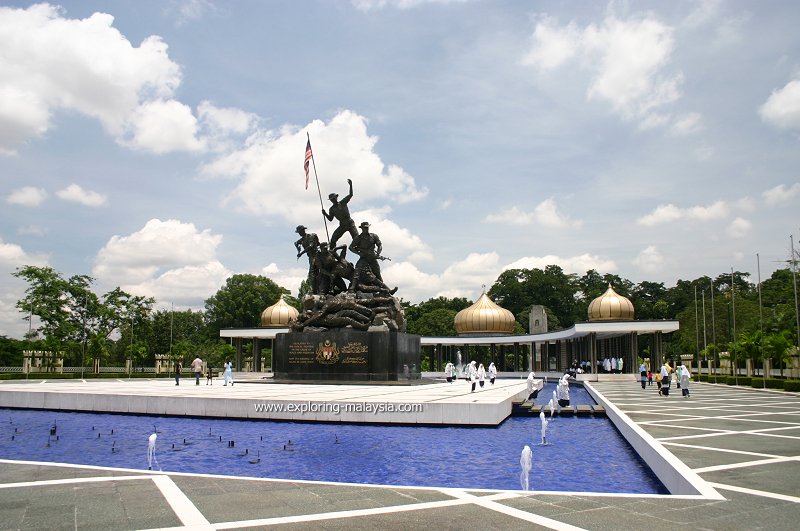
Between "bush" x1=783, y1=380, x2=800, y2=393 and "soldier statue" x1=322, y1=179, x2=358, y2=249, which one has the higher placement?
"soldier statue" x1=322, y1=179, x2=358, y2=249

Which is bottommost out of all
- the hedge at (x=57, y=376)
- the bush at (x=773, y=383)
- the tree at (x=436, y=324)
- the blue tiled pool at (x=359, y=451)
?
the hedge at (x=57, y=376)

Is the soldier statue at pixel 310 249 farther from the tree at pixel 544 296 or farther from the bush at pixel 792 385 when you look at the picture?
the tree at pixel 544 296

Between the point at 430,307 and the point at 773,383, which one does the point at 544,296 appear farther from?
the point at 773,383

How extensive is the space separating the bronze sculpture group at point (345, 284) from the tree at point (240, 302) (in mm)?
43869

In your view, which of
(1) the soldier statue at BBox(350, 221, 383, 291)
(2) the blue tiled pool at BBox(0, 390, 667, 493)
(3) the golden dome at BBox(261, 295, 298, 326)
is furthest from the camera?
(3) the golden dome at BBox(261, 295, 298, 326)

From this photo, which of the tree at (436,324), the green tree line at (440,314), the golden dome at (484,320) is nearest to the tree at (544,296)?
the green tree line at (440,314)

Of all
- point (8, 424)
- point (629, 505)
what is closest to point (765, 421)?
point (629, 505)

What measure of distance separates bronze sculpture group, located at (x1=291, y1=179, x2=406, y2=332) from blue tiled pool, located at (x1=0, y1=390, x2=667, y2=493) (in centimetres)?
1019

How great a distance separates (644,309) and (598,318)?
113ft

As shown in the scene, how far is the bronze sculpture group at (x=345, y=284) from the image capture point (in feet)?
84.7

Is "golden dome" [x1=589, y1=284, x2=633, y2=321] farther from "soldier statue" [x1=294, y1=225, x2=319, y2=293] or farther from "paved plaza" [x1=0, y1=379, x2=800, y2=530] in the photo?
"paved plaza" [x1=0, y1=379, x2=800, y2=530]

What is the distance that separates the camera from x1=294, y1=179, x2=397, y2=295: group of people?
27.5 metres

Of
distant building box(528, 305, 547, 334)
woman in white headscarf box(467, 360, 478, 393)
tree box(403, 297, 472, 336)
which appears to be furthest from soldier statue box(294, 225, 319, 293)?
tree box(403, 297, 472, 336)

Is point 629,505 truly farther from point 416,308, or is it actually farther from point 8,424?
point 416,308
